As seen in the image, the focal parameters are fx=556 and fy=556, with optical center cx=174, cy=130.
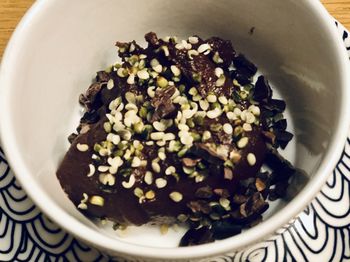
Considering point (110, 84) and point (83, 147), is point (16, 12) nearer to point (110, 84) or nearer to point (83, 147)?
point (110, 84)

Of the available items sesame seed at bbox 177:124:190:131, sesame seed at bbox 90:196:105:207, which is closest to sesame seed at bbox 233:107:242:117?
sesame seed at bbox 177:124:190:131

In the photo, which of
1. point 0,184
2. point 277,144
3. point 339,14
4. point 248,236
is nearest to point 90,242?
point 248,236

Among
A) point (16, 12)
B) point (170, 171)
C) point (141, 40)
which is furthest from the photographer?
point (16, 12)

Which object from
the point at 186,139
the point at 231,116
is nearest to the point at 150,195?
the point at 186,139

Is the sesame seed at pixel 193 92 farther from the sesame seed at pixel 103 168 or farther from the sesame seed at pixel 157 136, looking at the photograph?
the sesame seed at pixel 103 168

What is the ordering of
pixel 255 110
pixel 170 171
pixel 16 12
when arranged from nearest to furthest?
pixel 170 171 → pixel 255 110 → pixel 16 12

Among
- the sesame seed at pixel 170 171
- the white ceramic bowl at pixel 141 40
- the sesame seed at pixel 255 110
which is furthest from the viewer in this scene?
the sesame seed at pixel 255 110

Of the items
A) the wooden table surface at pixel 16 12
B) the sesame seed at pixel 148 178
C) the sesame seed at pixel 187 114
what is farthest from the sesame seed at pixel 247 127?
the wooden table surface at pixel 16 12
